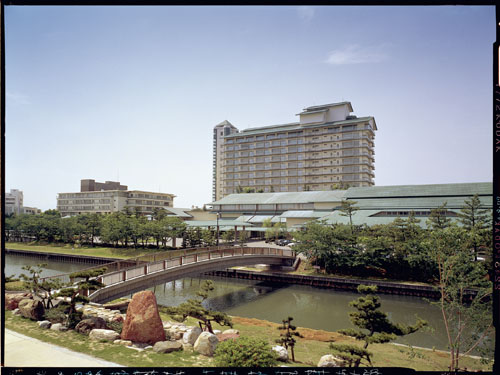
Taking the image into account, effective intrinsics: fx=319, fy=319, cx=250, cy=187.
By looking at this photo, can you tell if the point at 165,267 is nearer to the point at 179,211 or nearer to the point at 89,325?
the point at 89,325

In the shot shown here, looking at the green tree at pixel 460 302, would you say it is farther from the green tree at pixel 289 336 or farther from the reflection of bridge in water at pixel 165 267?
the reflection of bridge in water at pixel 165 267

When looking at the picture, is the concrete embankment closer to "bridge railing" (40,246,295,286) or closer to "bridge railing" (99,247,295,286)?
"bridge railing" (40,246,295,286)

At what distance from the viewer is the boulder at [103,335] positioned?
625 cm

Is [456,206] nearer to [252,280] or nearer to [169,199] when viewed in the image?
[252,280]

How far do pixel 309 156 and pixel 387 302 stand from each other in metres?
27.7

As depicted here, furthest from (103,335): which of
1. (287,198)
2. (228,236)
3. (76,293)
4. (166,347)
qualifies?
(287,198)

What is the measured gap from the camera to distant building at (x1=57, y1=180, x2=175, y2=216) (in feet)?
51.3

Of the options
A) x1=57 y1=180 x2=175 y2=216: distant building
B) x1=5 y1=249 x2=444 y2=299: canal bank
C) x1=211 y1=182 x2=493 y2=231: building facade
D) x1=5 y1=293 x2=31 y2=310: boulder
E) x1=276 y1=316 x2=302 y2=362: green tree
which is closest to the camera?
x1=276 y1=316 x2=302 y2=362: green tree

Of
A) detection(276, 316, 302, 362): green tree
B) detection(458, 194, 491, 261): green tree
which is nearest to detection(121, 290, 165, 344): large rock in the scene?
detection(276, 316, 302, 362): green tree

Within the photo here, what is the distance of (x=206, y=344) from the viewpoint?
19.5 feet

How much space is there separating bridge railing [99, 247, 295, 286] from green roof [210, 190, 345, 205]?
1417cm

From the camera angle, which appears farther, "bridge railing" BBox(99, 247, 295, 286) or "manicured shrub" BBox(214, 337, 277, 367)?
"bridge railing" BBox(99, 247, 295, 286)

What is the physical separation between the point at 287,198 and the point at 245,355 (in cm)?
2864

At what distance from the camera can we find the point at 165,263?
447 inches
